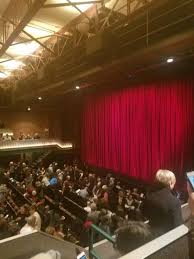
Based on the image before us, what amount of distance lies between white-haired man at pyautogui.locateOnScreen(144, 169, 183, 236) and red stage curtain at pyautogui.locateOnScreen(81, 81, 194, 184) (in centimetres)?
896

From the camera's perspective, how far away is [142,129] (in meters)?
14.4

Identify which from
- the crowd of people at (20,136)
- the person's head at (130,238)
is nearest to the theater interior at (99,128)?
the person's head at (130,238)

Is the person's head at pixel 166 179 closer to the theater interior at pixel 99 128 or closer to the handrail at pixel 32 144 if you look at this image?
the theater interior at pixel 99 128

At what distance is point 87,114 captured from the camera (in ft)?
61.3

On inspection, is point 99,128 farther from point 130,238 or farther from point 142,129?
point 130,238

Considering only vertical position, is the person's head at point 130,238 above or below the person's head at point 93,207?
above

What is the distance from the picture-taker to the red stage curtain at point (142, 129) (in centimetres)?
1227

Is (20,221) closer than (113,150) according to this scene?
Yes

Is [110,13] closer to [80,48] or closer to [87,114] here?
[80,48]

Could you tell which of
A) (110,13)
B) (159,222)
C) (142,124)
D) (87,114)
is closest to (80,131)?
(87,114)

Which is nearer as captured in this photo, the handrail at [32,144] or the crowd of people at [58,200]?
the crowd of people at [58,200]

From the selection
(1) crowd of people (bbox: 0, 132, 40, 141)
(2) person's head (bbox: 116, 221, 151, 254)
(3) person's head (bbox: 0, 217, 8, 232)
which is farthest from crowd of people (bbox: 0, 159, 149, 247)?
(1) crowd of people (bbox: 0, 132, 40, 141)

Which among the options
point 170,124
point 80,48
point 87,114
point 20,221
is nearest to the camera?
point 80,48

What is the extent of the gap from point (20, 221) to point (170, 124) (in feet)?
23.1
